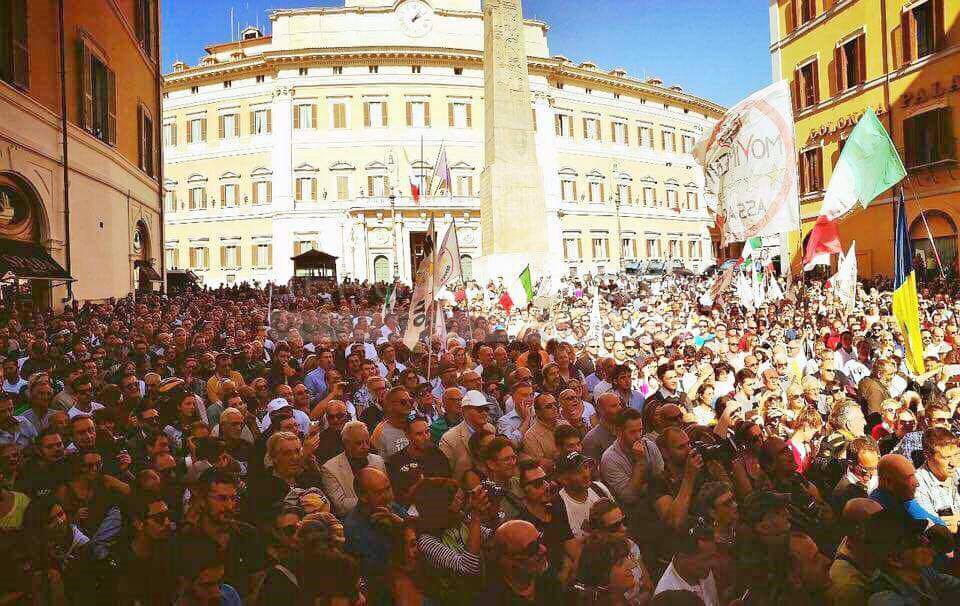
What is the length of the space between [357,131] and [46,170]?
95.5 feet

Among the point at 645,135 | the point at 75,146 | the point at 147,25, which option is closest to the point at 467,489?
the point at 75,146

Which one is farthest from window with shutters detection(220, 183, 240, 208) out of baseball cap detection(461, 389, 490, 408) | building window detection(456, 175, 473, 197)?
baseball cap detection(461, 389, 490, 408)

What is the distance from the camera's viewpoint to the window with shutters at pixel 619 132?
153 feet

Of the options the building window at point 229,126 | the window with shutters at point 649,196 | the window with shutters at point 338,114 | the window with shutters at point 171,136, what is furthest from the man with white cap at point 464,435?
the window with shutters at point 649,196

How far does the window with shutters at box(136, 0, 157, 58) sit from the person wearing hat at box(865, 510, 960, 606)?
21.4 meters

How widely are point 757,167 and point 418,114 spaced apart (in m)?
35.5

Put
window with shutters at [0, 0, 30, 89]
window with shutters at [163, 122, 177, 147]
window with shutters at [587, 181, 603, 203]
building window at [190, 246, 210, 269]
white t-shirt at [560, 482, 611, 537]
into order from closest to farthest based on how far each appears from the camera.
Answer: white t-shirt at [560, 482, 611, 537] < window with shutters at [0, 0, 30, 89] < building window at [190, 246, 210, 269] < window with shutters at [163, 122, 177, 147] < window with shutters at [587, 181, 603, 203]

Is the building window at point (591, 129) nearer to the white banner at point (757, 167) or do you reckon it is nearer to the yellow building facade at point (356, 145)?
the yellow building facade at point (356, 145)

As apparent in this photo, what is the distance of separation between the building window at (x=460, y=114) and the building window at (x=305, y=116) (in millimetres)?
7932

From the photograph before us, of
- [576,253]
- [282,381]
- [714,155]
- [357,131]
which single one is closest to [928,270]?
[714,155]

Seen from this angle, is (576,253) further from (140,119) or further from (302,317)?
(302,317)

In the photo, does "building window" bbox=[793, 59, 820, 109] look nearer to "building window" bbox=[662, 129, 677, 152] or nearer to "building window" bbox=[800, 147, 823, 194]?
"building window" bbox=[800, 147, 823, 194]

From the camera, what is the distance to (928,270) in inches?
789

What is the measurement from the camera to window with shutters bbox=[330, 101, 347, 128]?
41.5 m
